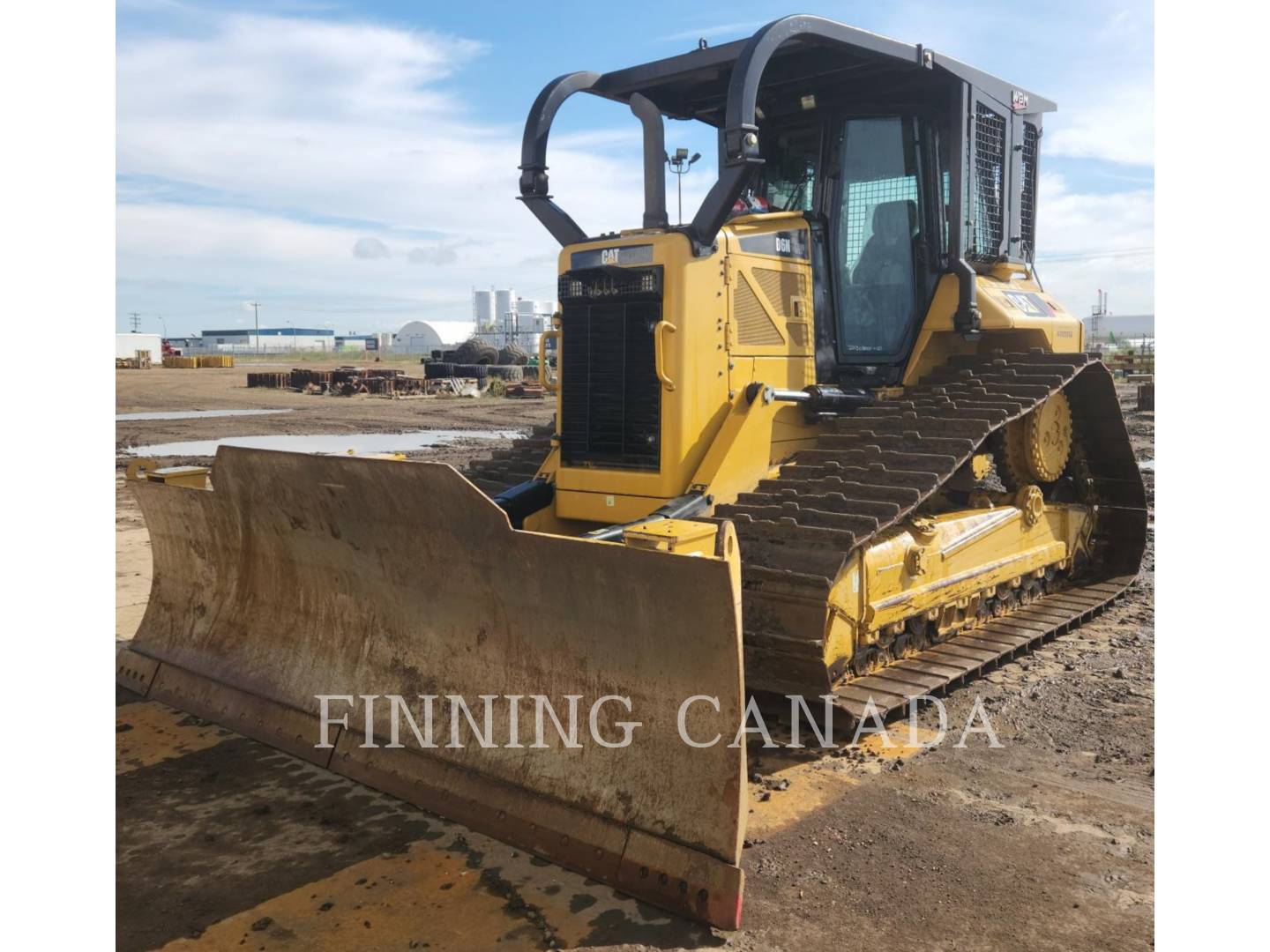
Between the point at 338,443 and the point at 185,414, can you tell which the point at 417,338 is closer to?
the point at 185,414

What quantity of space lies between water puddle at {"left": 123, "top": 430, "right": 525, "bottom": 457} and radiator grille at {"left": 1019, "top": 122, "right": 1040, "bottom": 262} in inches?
473

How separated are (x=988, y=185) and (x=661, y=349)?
124 inches

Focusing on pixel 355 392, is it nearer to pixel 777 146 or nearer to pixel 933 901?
pixel 777 146

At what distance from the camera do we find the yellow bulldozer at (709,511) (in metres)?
3.85

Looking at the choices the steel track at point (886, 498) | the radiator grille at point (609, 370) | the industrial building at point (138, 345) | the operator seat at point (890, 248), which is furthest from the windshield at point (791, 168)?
the industrial building at point (138, 345)

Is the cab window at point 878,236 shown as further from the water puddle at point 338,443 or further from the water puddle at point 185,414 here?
the water puddle at point 185,414

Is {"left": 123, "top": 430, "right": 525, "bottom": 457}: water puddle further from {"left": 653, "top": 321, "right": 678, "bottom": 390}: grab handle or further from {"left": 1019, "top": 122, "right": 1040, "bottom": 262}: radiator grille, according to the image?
{"left": 653, "top": 321, "right": 678, "bottom": 390}: grab handle

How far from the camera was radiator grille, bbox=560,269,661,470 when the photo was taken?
559 cm

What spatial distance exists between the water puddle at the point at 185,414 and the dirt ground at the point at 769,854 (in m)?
22.1

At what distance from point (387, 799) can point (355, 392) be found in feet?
105

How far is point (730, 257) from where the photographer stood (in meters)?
5.65

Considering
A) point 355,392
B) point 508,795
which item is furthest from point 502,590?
point 355,392

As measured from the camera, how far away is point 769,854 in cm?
390

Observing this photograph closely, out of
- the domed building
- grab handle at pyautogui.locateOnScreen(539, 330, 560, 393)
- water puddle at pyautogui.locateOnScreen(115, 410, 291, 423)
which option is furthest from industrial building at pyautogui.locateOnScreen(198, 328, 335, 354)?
grab handle at pyautogui.locateOnScreen(539, 330, 560, 393)
